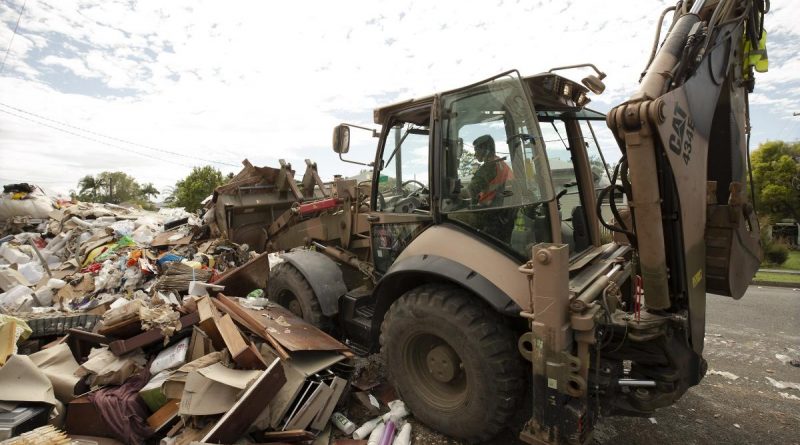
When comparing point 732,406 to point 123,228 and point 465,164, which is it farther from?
point 123,228

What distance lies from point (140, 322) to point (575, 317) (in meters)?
3.34

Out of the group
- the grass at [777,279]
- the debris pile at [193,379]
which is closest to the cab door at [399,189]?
the debris pile at [193,379]

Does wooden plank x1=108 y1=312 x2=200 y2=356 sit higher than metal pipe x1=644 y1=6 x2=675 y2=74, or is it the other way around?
metal pipe x1=644 y1=6 x2=675 y2=74

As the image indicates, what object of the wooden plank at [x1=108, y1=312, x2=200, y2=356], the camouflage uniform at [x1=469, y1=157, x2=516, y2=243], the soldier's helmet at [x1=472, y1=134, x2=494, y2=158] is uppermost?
the soldier's helmet at [x1=472, y1=134, x2=494, y2=158]

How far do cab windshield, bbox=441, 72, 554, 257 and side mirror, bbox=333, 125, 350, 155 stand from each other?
43.9 inches

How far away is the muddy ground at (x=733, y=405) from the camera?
276 cm

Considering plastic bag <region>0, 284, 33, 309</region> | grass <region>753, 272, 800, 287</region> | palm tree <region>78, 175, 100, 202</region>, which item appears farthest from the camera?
palm tree <region>78, 175, 100, 202</region>

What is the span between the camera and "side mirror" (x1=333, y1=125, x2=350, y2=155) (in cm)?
367

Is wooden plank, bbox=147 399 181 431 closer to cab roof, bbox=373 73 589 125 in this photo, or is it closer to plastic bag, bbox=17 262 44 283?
cab roof, bbox=373 73 589 125

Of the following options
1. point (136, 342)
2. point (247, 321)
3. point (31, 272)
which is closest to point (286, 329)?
point (247, 321)

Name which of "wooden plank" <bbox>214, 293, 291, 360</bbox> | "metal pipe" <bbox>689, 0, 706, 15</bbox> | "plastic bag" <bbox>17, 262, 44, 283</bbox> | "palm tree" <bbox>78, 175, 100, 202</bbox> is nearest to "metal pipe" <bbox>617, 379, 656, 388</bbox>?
"metal pipe" <bbox>689, 0, 706, 15</bbox>

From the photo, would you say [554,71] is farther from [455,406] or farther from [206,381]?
[206,381]

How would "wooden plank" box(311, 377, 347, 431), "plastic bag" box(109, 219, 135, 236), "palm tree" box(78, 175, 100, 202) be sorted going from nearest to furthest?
1. "wooden plank" box(311, 377, 347, 431)
2. "plastic bag" box(109, 219, 135, 236)
3. "palm tree" box(78, 175, 100, 202)

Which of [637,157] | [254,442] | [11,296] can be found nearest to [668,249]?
[637,157]
